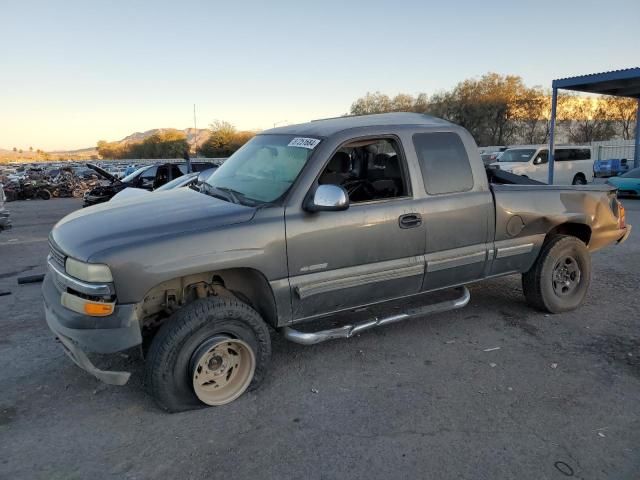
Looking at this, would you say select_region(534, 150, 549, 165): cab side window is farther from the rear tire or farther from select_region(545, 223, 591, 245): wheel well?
the rear tire

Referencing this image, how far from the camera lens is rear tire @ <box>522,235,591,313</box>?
5.03 metres

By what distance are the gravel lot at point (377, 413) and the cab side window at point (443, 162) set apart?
4.64 feet

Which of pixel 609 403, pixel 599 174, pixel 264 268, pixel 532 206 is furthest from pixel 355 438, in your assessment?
pixel 599 174

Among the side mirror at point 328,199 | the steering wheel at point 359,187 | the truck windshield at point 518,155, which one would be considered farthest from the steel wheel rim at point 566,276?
the truck windshield at point 518,155

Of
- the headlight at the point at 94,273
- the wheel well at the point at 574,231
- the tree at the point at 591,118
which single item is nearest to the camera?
the headlight at the point at 94,273

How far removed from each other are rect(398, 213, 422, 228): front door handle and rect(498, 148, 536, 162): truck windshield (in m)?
18.1

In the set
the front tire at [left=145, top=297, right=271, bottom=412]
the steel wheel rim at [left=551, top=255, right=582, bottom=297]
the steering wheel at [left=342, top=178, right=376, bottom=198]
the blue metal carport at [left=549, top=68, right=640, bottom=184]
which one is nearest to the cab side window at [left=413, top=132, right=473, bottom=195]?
the steering wheel at [left=342, top=178, right=376, bottom=198]

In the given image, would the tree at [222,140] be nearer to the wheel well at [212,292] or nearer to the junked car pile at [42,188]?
the junked car pile at [42,188]

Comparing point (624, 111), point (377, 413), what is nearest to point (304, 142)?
point (377, 413)

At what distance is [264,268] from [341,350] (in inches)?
52.7

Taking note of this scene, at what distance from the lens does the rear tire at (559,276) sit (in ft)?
16.5

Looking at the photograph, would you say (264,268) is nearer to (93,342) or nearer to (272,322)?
(272,322)

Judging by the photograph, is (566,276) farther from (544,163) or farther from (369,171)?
(544,163)

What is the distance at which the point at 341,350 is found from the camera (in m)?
4.43
